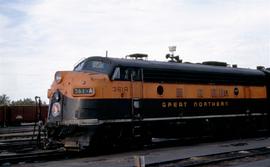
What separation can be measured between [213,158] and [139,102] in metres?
3.90

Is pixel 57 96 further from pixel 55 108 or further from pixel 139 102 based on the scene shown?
pixel 139 102

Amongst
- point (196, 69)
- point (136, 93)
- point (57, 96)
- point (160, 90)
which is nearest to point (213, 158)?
point (136, 93)

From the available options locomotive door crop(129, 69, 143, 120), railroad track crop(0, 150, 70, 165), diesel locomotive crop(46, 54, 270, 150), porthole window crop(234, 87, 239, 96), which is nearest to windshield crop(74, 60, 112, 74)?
diesel locomotive crop(46, 54, 270, 150)

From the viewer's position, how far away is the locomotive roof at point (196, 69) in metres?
17.5

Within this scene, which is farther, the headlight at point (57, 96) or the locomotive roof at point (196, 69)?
the locomotive roof at point (196, 69)

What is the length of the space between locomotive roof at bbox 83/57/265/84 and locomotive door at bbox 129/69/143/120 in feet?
1.14

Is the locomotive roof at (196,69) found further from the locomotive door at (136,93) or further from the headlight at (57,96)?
the headlight at (57,96)

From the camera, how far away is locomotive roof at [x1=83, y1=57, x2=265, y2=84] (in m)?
17.5

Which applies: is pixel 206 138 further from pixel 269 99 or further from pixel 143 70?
pixel 143 70

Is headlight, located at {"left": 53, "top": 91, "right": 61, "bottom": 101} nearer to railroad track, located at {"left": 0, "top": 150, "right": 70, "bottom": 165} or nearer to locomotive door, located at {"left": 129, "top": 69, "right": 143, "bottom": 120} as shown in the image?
railroad track, located at {"left": 0, "top": 150, "right": 70, "bottom": 165}

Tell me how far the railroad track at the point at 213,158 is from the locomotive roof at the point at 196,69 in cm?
445

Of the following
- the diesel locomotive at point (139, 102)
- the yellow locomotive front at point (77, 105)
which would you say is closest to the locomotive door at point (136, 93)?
the diesel locomotive at point (139, 102)

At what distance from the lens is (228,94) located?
2195 cm

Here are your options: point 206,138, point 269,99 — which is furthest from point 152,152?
point 269,99
